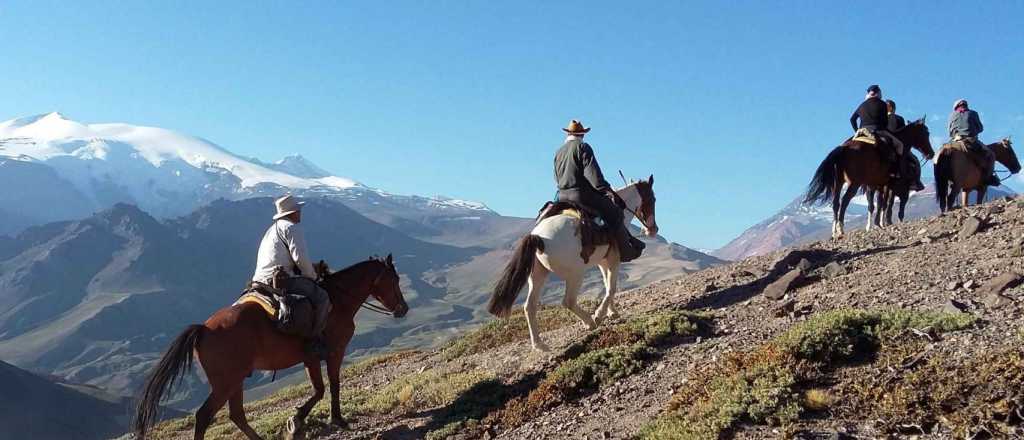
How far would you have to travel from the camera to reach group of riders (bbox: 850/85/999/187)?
1797 cm

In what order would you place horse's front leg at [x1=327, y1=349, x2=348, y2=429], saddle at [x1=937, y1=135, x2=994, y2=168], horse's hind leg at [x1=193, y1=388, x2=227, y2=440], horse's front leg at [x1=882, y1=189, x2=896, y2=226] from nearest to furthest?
1. horse's hind leg at [x1=193, y1=388, x2=227, y2=440]
2. horse's front leg at [x1=327, y1=349, x2=348, y2=429]
3. horse's front leg at [x1=882, y1=189, x2=896, y2=226]
4. saddle at [x1=937, y1=135, x2=994, y2=168]

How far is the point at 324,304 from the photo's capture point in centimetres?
1072

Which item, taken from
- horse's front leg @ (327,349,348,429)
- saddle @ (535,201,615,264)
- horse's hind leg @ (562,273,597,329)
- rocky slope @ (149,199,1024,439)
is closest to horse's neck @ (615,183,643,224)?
saddle @ (535,201,615,264)

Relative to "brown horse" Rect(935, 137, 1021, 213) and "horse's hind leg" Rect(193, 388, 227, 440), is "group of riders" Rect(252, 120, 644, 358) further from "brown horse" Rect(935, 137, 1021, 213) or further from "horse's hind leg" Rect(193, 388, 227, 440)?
"brown horse" Rect(935, 137, 1021, 213)

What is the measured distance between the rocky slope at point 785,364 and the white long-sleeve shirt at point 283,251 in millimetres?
2655

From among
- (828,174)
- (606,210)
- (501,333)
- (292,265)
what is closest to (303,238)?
(292,265)

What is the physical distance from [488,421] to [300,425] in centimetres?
292

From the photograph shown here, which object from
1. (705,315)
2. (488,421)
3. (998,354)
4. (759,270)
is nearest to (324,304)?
(488,421)

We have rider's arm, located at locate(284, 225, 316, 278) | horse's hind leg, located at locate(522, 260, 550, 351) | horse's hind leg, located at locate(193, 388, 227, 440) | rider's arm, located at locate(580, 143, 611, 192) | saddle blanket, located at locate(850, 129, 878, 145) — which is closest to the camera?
horse's hind leg, located at locate(193, 388, 227, 440)

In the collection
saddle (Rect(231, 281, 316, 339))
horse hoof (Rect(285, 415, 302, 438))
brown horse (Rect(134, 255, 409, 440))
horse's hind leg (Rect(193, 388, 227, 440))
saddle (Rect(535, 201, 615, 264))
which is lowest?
horse hoof (Rect(285, 415, 302, 438))

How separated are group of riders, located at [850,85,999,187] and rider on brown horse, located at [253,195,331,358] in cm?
1406

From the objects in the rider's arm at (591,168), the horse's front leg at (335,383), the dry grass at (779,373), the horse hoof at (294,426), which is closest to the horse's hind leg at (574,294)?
the rider's arm at (591,168)

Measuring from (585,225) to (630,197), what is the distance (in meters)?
2.64

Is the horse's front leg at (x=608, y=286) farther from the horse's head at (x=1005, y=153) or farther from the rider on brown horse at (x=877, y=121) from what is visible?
the horse's head at (x=1005, y=153)
